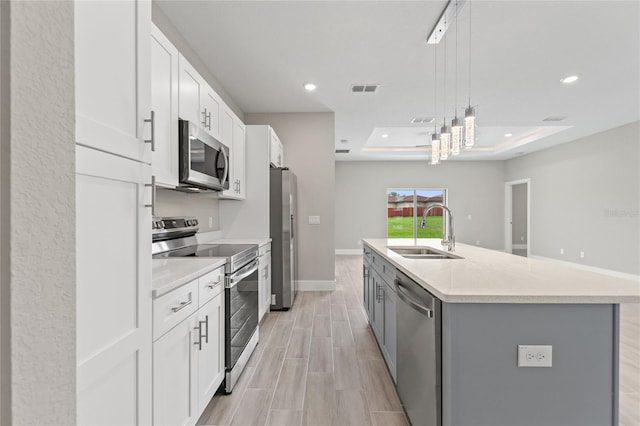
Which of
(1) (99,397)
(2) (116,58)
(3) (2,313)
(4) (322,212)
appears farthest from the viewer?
(4) (322,212)

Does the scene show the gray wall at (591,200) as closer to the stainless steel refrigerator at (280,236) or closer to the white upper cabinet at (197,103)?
the stainless steel refrigerator at (280,236)

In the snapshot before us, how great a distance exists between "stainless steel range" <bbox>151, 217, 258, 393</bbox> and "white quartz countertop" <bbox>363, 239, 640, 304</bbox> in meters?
1.09

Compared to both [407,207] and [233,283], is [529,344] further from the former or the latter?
[407,207]

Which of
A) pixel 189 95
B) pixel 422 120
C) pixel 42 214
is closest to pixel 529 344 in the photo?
pixel 42 214

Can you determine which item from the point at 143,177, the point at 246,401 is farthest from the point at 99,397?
the point at 246,401

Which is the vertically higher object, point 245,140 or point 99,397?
point 245,140

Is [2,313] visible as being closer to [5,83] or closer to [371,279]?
[5,83]

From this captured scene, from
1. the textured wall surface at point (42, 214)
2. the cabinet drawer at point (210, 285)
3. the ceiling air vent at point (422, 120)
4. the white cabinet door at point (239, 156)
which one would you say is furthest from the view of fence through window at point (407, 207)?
the textured wall surface at point (42, 214)

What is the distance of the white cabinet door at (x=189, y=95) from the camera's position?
81.7 inches

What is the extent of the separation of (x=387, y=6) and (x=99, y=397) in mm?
2830

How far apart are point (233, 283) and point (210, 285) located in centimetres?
30

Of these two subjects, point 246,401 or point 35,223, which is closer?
point 35,223

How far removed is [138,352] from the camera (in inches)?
41.9

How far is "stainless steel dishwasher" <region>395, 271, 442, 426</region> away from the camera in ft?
4.23
